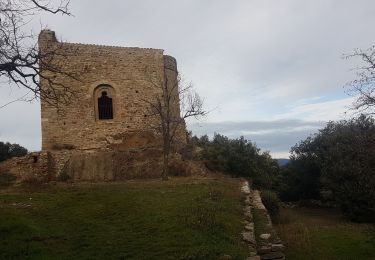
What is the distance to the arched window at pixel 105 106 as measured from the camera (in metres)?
24.0

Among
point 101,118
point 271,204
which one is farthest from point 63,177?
point 271,204

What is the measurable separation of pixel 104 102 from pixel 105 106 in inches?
8.8

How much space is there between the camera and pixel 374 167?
11000 millimetres

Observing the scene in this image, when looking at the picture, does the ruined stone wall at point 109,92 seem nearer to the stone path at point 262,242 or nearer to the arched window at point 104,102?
the arched window at point 104,102

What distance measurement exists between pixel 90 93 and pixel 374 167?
53.0 ft

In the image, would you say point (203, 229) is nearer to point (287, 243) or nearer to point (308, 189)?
point (287, 243)

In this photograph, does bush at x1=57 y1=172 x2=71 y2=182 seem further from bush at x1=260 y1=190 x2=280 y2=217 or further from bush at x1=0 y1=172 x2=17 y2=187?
bush at x1=260 y1=190 x2=280 y2=217

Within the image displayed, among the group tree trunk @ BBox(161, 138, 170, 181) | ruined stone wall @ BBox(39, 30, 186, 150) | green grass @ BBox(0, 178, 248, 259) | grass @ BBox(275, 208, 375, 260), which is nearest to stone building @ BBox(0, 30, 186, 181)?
ruined stone wall @ BBox(39, 30, 186, 150)

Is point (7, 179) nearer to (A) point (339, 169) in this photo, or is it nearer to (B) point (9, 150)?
(B) point (9, 150)

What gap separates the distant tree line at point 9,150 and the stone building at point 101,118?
13.3 m

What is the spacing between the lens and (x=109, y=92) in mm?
24078

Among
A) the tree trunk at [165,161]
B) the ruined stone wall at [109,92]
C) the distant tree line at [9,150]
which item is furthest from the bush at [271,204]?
the distant tree line at [9,150]

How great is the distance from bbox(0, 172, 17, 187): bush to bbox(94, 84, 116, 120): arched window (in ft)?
17.1

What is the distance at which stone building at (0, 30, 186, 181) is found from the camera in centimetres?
2219
